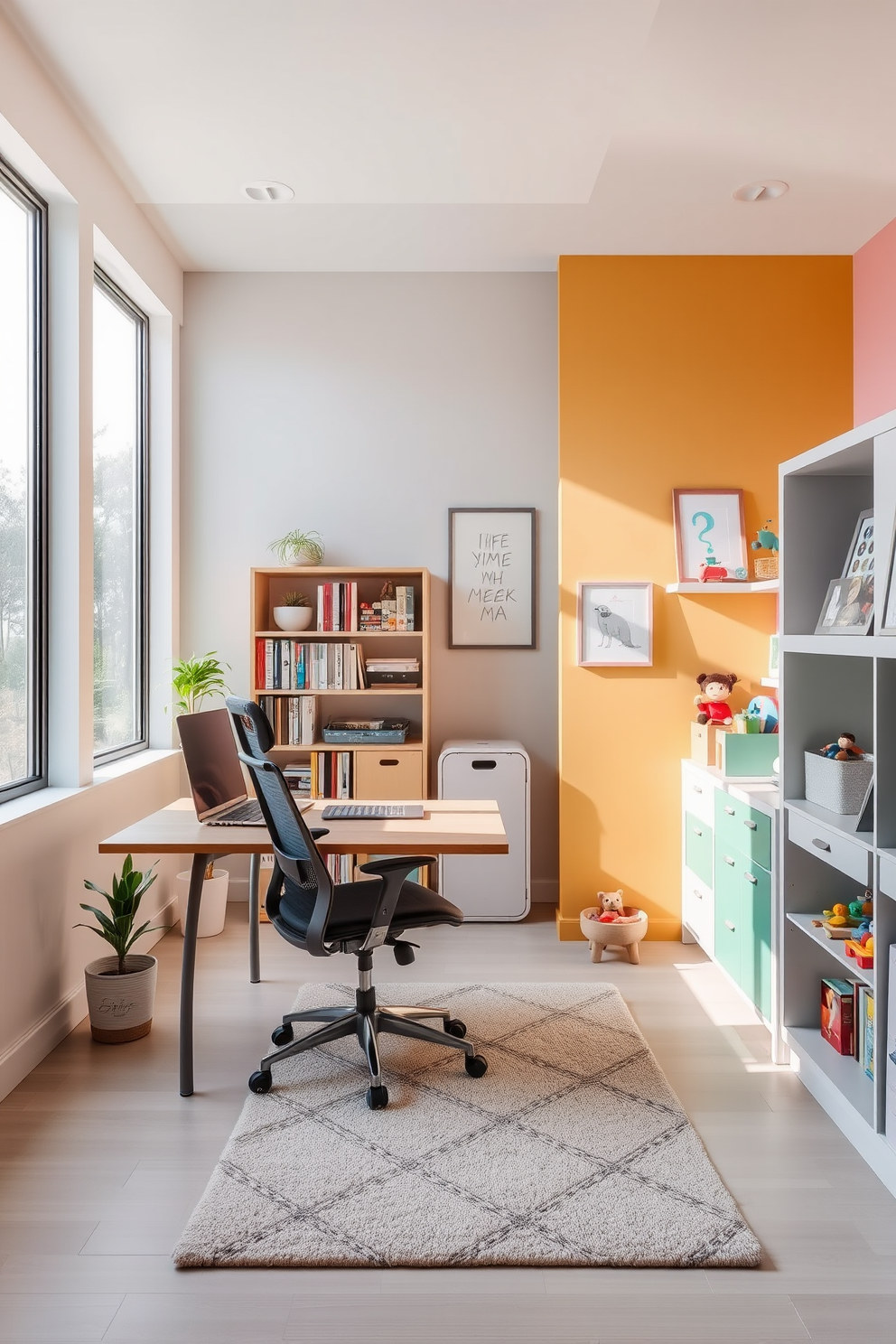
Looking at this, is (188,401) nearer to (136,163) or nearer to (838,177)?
(136,163)

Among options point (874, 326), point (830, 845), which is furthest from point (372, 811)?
point (874, 326)

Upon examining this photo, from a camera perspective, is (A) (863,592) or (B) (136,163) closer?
(A) (863,592)

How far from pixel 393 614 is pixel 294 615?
1.50 ft

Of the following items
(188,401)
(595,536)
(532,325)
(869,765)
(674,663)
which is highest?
(532,325)

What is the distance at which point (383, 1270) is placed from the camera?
187cm

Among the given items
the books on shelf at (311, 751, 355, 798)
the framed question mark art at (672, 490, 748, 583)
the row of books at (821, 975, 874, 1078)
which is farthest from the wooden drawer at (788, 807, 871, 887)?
the books on shelf at (311, 751, 355, 798)

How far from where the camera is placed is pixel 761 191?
3.42 metres

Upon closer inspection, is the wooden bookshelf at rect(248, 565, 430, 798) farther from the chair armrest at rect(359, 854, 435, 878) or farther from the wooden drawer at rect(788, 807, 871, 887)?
the wooden drawer at rect(788, 807, 871, 887)

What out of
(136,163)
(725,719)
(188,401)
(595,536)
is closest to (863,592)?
(725,719)

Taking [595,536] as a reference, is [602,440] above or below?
above

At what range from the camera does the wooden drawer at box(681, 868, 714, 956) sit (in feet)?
11.7

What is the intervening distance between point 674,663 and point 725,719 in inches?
14.9

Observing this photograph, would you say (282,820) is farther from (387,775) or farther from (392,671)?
(392,671)

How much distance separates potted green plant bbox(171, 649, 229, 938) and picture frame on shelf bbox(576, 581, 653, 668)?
1.63 m
